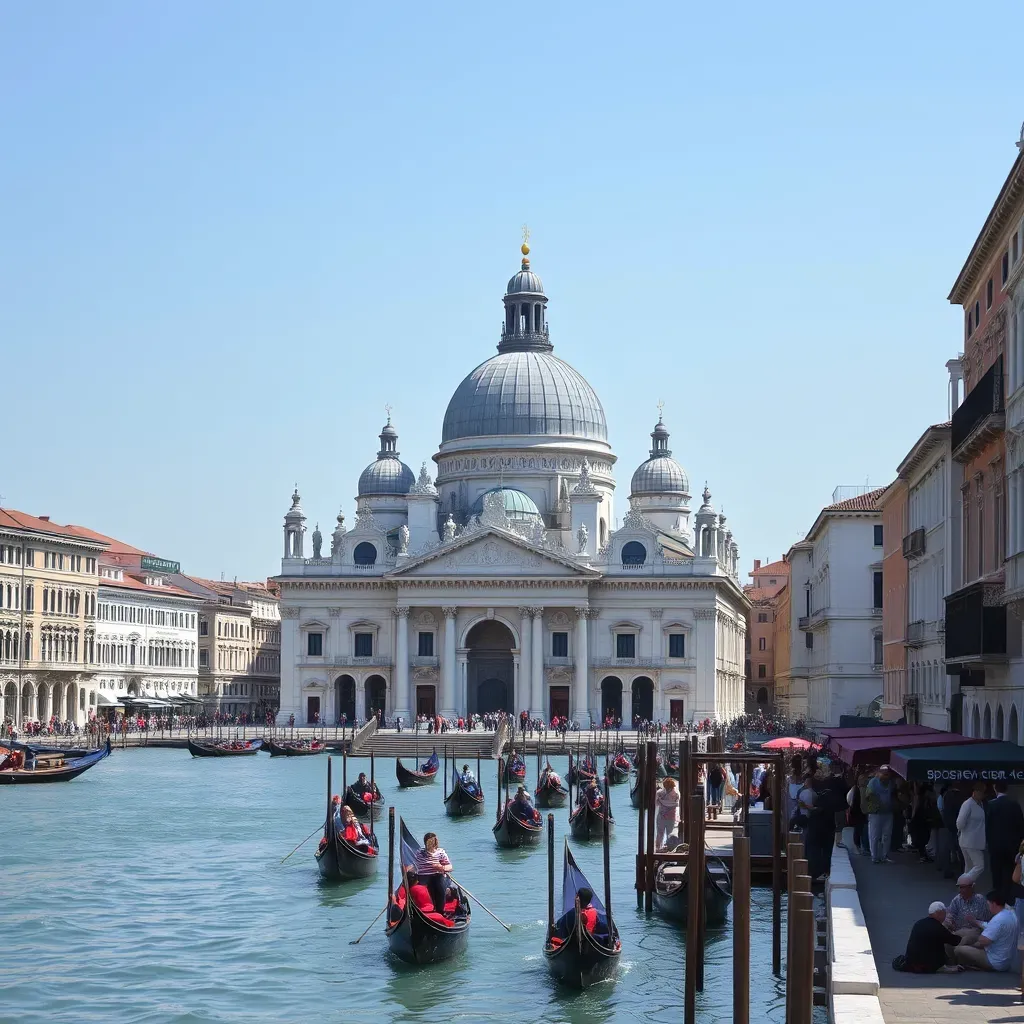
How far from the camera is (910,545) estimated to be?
37.2 meters

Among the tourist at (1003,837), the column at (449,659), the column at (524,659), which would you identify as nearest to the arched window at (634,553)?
the column at (524,659)

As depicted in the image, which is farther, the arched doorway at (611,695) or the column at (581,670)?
the arched doorway at (611,695)

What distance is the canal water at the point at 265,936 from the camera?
731 inches

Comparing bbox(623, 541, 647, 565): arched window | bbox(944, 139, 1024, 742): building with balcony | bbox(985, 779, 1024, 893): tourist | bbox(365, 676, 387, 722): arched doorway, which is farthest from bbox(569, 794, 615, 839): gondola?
bbox(365, 676, 387, 722): arched doorway

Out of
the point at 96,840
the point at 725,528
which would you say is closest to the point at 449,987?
the point at 96,840

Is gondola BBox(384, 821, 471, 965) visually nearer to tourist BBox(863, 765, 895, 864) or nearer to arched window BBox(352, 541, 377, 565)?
tourist BBox(863, 765, 895, 864)

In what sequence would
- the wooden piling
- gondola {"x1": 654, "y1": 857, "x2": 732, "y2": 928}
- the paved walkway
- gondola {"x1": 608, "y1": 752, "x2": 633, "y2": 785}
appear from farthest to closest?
gondola {"x1": 608, "y1": 752, "x2": 633, "y2": 785}
gondola {"x1": 654, "y1": 857, "x2": 732, "y2": 928}
the wooden piling
the paved walkway

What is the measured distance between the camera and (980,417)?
26203 mm

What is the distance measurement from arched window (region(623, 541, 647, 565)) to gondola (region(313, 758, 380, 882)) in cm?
4550

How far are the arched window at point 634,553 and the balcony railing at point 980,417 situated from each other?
43440 millimetres

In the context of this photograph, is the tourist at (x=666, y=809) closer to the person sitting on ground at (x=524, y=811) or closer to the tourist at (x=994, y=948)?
the person sitting on ground at (x=524, y=811)

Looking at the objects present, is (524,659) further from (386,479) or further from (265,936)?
(265,936)

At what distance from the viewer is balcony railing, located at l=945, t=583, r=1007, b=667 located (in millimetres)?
24625

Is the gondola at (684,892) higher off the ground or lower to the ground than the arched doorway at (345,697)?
lower
